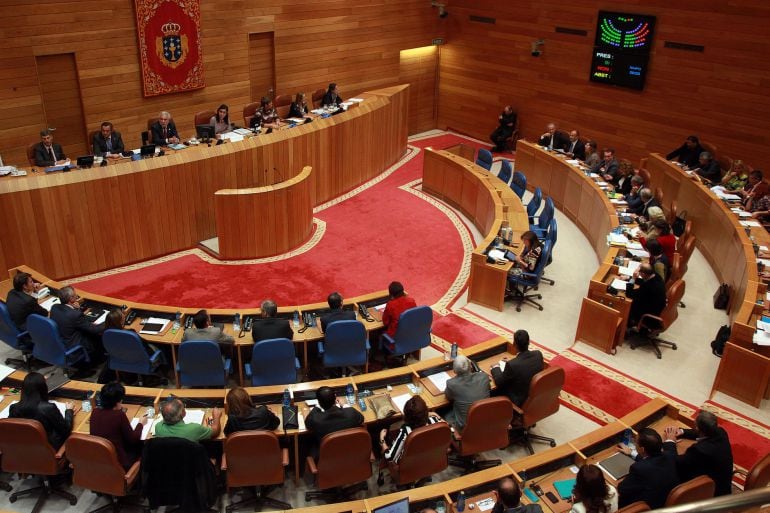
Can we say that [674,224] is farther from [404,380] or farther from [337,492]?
[337,492]

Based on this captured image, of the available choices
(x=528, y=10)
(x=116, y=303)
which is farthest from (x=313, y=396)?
(x=528, y=10)

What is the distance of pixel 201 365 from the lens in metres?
7.16

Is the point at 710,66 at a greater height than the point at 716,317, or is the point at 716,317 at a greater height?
the point at 710,66

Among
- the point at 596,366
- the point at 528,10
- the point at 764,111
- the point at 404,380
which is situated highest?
the point at 528,10

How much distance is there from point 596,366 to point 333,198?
6.71 meters

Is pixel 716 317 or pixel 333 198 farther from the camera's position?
pixel 333 198

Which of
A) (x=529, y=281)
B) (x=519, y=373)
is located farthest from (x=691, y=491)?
(x=529, y=281)

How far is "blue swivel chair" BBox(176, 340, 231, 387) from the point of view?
6.98 metres

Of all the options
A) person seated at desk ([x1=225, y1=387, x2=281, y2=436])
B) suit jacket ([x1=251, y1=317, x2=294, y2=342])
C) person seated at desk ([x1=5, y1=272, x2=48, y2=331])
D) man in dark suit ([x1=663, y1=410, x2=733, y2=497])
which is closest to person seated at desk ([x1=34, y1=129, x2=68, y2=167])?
person seated at desk ([x1=5, y1=272, x2=48, y2=331])

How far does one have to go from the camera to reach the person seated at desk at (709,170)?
12375 mm

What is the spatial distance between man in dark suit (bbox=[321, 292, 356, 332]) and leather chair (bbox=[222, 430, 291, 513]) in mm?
2023

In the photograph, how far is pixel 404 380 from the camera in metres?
6.87

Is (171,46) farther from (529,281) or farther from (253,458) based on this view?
(253,458)

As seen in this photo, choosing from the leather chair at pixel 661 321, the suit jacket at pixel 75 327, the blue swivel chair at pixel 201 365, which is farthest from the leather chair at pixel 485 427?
the suit jacket at pixel 75 327
